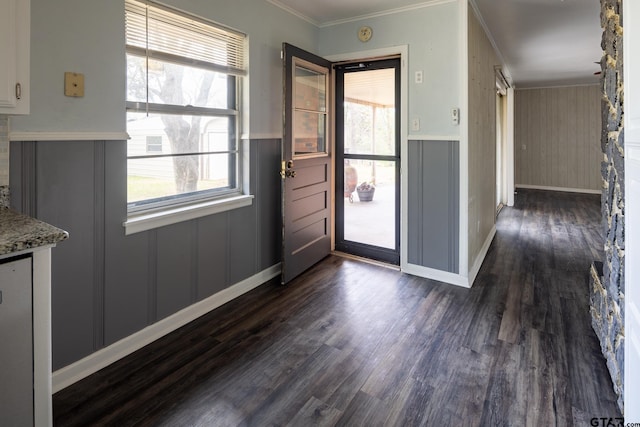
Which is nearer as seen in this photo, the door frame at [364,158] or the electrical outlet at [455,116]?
the electrical outlet at [455,116]

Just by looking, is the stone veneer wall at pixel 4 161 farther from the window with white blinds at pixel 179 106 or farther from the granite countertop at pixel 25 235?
the window with white blinds at pixel 179 106

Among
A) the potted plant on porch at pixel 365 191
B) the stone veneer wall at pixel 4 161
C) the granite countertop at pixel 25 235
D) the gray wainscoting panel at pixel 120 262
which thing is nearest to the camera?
the granite countertop at pixel 25 235

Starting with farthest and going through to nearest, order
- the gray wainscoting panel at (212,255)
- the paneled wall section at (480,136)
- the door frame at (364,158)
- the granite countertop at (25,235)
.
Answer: the door frame at (364,158), the paneled wall section at (480,136), the gray wainscoting panel at (212,255), the granite countertop at (25,235)

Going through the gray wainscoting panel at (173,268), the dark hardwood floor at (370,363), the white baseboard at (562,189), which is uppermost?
the white baseboard at (562,189)

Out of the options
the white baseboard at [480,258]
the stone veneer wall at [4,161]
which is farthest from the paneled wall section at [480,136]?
the stone veneer wall at [4,161]

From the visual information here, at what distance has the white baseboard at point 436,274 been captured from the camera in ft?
11.1

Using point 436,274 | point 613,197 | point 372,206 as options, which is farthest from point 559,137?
point 613,197

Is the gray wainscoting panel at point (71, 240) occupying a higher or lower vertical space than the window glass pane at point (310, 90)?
lower

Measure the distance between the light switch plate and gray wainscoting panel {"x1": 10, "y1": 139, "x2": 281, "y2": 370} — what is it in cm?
25

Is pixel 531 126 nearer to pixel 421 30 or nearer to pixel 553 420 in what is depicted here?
pixel 421 30

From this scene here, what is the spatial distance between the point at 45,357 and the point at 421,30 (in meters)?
3.50

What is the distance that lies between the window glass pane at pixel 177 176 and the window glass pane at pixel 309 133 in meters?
0.67

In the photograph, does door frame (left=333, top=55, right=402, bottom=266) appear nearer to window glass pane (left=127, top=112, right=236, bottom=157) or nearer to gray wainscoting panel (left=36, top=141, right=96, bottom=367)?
window glass pane (left=127, top=112, right=236, bottom=157)
